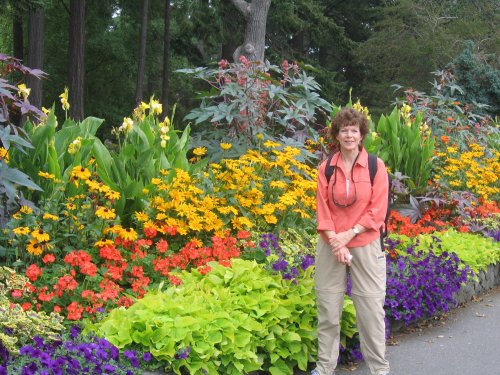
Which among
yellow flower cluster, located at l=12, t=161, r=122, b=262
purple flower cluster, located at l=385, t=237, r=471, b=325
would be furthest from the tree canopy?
yellow flower cluster, located at l=12, t=161, r=122, b=262

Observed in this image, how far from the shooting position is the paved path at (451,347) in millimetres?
4062

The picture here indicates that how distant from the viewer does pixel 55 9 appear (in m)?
21.0

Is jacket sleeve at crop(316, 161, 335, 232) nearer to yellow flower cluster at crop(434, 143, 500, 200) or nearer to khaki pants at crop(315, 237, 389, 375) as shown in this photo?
khaki pants at crop(315, 237, 389, 375)

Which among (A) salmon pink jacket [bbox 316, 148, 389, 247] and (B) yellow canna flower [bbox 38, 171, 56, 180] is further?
(B) yellow canna flower [bbox 38, 171, 56, 180]

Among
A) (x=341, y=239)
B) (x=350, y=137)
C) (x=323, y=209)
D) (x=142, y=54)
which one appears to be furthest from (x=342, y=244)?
(x=142, y=54)

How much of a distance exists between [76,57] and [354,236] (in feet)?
42.3

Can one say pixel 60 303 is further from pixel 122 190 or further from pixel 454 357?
pixel 454 357

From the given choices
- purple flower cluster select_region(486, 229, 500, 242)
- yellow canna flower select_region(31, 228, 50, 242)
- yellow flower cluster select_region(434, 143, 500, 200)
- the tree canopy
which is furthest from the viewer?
the tree canopy

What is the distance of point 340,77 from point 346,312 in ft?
81.5

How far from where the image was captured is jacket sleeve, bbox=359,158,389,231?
339 centimetres

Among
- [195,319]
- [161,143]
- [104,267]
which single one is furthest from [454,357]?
[161,143]

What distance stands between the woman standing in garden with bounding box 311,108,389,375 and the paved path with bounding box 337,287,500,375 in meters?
0.53

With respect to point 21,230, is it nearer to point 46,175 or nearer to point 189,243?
point 46,175

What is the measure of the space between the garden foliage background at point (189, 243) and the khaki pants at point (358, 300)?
0.19 metres
